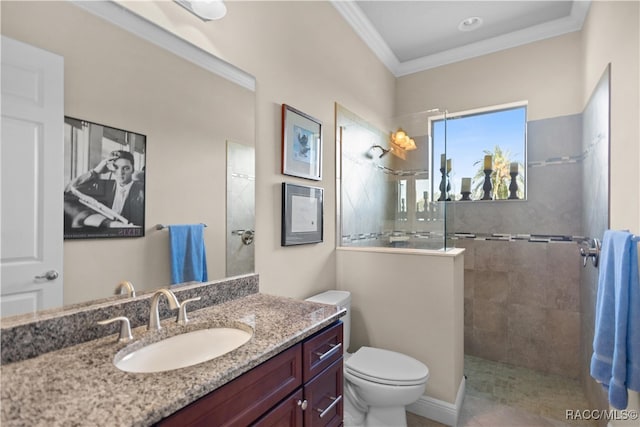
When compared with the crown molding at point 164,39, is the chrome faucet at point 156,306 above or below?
below

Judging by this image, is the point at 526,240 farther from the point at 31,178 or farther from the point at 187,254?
the point at 31,178

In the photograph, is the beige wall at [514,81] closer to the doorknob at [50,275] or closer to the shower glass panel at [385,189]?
the shower glass panel at [385,189]

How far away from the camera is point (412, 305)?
2119 mm

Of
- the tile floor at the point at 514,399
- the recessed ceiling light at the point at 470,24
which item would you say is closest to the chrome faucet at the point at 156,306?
the tile floor at the point at 514,399

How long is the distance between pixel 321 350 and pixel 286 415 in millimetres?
255

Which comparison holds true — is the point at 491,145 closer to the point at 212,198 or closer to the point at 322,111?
the point at 322,111

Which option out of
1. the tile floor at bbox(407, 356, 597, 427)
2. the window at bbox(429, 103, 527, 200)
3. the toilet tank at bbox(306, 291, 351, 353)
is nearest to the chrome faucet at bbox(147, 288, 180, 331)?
the toilet tank at bbox(306, 291, 351, 353)

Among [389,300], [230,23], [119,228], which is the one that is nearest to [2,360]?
[119,228]

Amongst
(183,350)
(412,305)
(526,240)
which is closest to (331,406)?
(183,350)

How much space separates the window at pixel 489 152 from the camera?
281cm

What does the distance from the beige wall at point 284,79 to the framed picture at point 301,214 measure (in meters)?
0.05

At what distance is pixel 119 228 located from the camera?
1.09m

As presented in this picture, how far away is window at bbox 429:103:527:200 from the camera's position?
9.21 ft

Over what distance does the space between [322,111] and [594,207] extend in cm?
191
